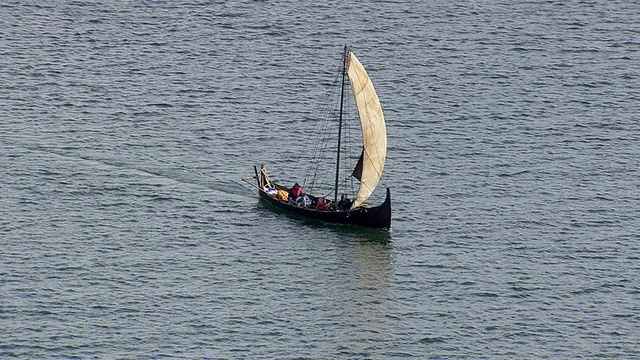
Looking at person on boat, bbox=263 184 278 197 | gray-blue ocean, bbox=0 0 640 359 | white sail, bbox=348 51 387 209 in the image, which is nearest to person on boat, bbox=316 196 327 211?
gray-blue ocean, bbox=0 0 640 359

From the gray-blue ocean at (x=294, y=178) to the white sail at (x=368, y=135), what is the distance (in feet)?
14.3

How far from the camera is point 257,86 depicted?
538 ft

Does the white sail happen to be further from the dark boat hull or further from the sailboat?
the dark boat hull

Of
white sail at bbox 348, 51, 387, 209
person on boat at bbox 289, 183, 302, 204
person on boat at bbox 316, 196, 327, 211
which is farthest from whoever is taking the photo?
person on boat at bbox 289, 183, 302, 204

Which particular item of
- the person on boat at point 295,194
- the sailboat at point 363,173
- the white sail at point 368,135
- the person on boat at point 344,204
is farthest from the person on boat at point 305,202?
the white sail at point 368,135

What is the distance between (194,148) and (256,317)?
1468 inches

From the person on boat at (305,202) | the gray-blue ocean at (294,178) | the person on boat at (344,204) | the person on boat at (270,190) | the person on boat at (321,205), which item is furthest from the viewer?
the person on boat at (270,190)

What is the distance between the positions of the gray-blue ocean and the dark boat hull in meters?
0.96

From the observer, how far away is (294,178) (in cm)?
14125

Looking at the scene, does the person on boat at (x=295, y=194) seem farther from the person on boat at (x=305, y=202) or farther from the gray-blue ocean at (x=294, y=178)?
the gray-blue ocean at (x=294, y=178)

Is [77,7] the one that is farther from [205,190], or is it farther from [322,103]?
[205,190]

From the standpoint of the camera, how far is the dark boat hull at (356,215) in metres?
127

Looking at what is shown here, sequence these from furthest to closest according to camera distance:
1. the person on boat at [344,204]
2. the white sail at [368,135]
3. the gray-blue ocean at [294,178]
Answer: the person on boat at [344,204]
the white sail at [368,135]
the gray-blue ocean at [294,178]

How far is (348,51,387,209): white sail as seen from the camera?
127000mm
